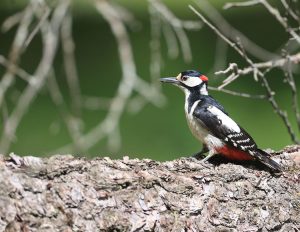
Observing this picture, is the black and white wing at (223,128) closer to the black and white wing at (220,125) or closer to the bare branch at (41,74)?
the black and white wing at (220,125)

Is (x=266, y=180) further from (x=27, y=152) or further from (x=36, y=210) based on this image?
(x=27, y=152)

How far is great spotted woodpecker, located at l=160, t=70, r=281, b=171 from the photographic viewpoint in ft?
10.3

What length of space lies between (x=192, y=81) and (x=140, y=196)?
118cm

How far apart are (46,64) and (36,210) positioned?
5.89 feet

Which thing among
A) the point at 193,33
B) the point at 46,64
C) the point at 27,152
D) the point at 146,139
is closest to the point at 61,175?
the point at 46,64

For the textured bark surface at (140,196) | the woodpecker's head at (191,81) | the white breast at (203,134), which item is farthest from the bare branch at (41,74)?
the textured bark surface at (140,196)

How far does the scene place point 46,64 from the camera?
4.00 m

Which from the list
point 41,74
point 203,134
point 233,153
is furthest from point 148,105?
point 233,153

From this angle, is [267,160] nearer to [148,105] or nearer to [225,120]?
[225,120]

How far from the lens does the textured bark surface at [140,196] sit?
7.59 ft

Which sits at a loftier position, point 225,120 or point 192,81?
point 192,81

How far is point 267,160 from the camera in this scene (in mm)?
2900

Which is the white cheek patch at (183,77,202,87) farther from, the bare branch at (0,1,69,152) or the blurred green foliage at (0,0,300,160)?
the blurred green foliage at (0,0,300,160)

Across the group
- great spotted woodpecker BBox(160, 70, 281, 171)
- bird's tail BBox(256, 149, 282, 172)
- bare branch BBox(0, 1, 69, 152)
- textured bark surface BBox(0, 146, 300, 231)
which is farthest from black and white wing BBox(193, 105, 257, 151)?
bare branch BBox(0, 1, 69, 152)
